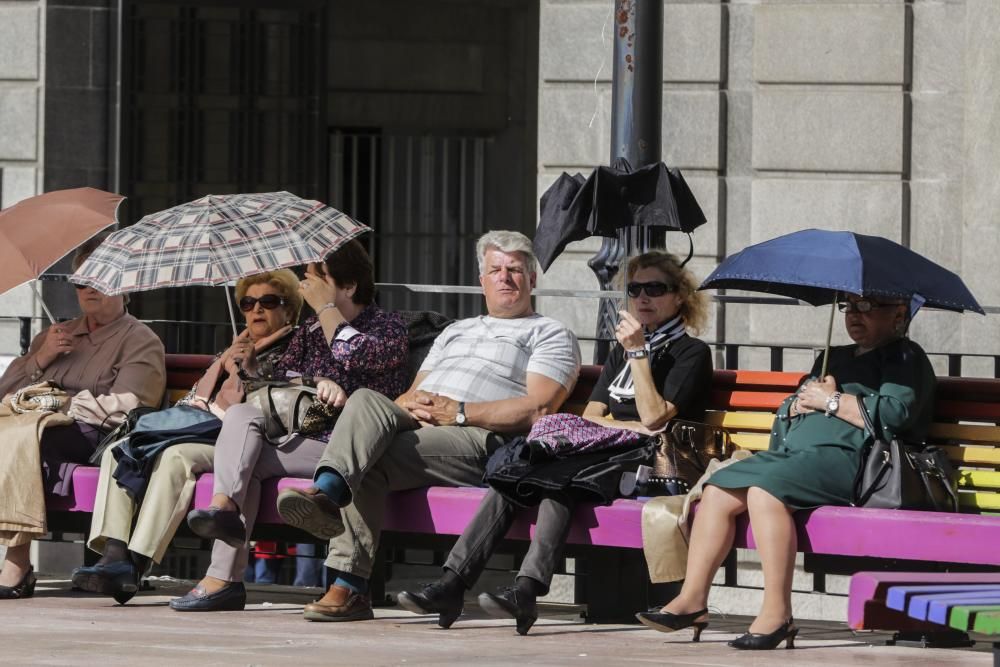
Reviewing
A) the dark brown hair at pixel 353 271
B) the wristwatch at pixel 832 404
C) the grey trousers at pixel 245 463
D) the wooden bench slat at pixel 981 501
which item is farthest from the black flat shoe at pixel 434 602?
the wooden bench slat at pixel 981 501

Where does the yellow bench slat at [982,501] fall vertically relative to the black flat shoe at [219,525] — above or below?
above

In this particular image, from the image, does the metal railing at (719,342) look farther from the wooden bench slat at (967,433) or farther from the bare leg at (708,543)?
the bare leg at (708,543)

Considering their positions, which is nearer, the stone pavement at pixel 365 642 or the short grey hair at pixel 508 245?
the stone pavement at pixel 365 642

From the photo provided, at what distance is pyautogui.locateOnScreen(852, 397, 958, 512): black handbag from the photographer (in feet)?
23.3

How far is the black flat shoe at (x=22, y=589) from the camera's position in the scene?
8.34 m

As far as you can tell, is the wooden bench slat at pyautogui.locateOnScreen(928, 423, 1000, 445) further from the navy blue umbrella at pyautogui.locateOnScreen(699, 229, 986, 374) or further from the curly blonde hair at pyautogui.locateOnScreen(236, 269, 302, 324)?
the curly blonde hair at pyautogui.locateOnScreen(236, 269, 302, 324)

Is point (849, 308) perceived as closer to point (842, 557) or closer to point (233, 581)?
point (842, 557)

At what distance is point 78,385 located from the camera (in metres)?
8.82

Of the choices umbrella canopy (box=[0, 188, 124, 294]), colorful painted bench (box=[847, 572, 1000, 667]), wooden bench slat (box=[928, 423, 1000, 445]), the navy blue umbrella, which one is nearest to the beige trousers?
umbrella canopy (box=[0, 188, 124, 294])

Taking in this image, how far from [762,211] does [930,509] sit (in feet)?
17.3

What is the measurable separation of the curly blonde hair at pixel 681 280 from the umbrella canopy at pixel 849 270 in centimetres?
43

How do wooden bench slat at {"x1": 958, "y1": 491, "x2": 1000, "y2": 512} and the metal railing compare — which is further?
the metal railing

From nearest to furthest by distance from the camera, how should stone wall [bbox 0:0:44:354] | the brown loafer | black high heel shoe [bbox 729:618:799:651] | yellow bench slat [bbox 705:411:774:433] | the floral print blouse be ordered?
black high heel shoe [bbox 729:618:799:651], the brown loafer, yellow bench slat [bbox 705:411:774:433], the floral print blouse, stone wall [bbox 0:0:44:354]

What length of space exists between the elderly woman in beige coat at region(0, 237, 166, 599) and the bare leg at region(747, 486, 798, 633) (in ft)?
10.0
